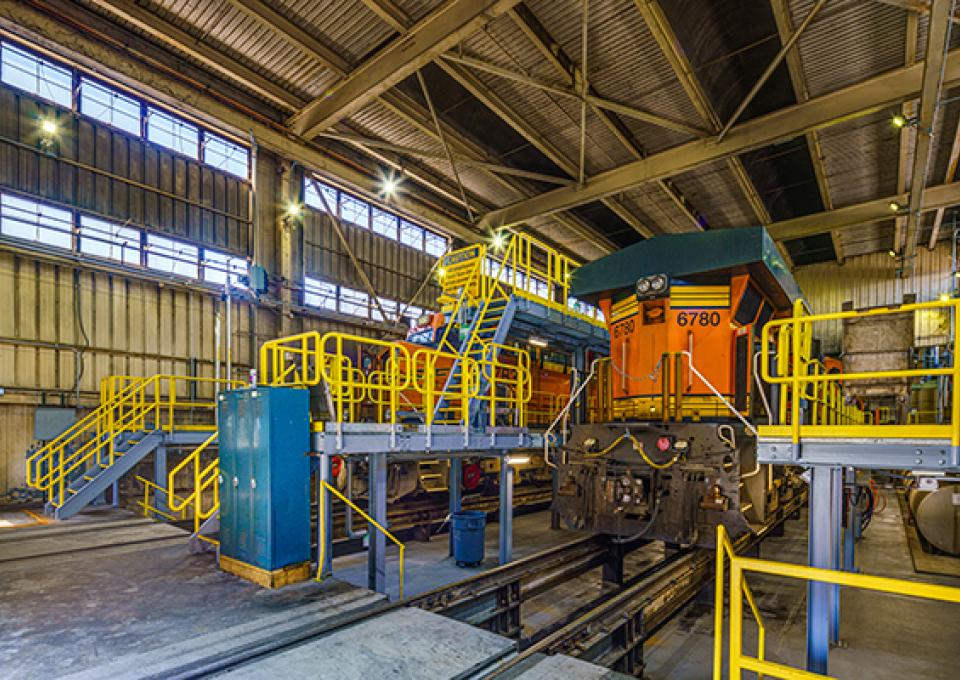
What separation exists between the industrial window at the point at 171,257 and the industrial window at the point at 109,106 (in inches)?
102

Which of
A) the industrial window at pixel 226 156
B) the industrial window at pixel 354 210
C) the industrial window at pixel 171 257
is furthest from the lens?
the industrial window at pixel 354 210

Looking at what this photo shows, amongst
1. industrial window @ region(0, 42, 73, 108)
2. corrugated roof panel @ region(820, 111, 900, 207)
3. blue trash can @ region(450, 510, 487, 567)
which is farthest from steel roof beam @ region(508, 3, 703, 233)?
industrial window @ region(0, 42, 73, 108)

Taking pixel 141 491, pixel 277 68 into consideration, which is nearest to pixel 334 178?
pixel 277 68

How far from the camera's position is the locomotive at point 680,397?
6730mm

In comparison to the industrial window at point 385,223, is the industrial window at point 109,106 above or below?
above

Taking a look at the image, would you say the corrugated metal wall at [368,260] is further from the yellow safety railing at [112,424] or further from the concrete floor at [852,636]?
the concrete floor at [852,636]

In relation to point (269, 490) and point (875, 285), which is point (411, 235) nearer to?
point (269, 490)

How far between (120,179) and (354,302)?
7148mm

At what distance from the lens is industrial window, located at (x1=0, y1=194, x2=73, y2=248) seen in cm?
1086

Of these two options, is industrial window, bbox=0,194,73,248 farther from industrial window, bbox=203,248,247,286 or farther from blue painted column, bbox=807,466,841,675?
blue painted column, bbox=807,466,841,675

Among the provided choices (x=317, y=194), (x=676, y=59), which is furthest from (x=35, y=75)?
(x=676, y=59)

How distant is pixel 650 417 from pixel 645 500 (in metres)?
1.49

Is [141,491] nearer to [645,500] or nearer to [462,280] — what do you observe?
[462,280]

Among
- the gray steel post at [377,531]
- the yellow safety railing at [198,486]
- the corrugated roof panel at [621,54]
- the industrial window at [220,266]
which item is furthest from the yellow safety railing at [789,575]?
the industrial window at [220,266]
